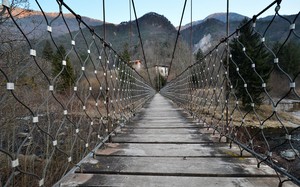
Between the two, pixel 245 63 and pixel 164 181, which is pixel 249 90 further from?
pixel 164 181

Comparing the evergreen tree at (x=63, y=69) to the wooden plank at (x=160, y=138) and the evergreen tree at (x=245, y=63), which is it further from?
the evergreen tree at (x=245, y=63)

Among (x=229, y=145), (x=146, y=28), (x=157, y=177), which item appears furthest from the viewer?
(x=146, y=28)

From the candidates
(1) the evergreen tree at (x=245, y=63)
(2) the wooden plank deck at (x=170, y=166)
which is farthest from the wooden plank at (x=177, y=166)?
(1) the evergreen tree at (x=245, y=63)

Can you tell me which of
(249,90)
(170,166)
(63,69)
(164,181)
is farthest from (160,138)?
(249,90)

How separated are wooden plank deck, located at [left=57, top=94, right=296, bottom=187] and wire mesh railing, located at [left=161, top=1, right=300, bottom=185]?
83 millimetres

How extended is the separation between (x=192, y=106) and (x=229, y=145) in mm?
1788

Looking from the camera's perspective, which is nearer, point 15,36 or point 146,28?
point 15,36

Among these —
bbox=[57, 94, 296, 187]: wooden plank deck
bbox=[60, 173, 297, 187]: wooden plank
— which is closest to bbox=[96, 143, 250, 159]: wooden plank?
bbox=[57, 94, 296, 187]: wooden plank deck

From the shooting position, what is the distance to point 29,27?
10.3ft

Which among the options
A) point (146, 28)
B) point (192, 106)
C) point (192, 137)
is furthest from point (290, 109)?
point (146, 28)

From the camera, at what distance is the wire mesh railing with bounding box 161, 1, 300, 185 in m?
0.92

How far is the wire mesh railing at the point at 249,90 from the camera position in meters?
0.92

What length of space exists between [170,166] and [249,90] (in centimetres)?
653

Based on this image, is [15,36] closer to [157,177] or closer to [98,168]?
[98,168]
